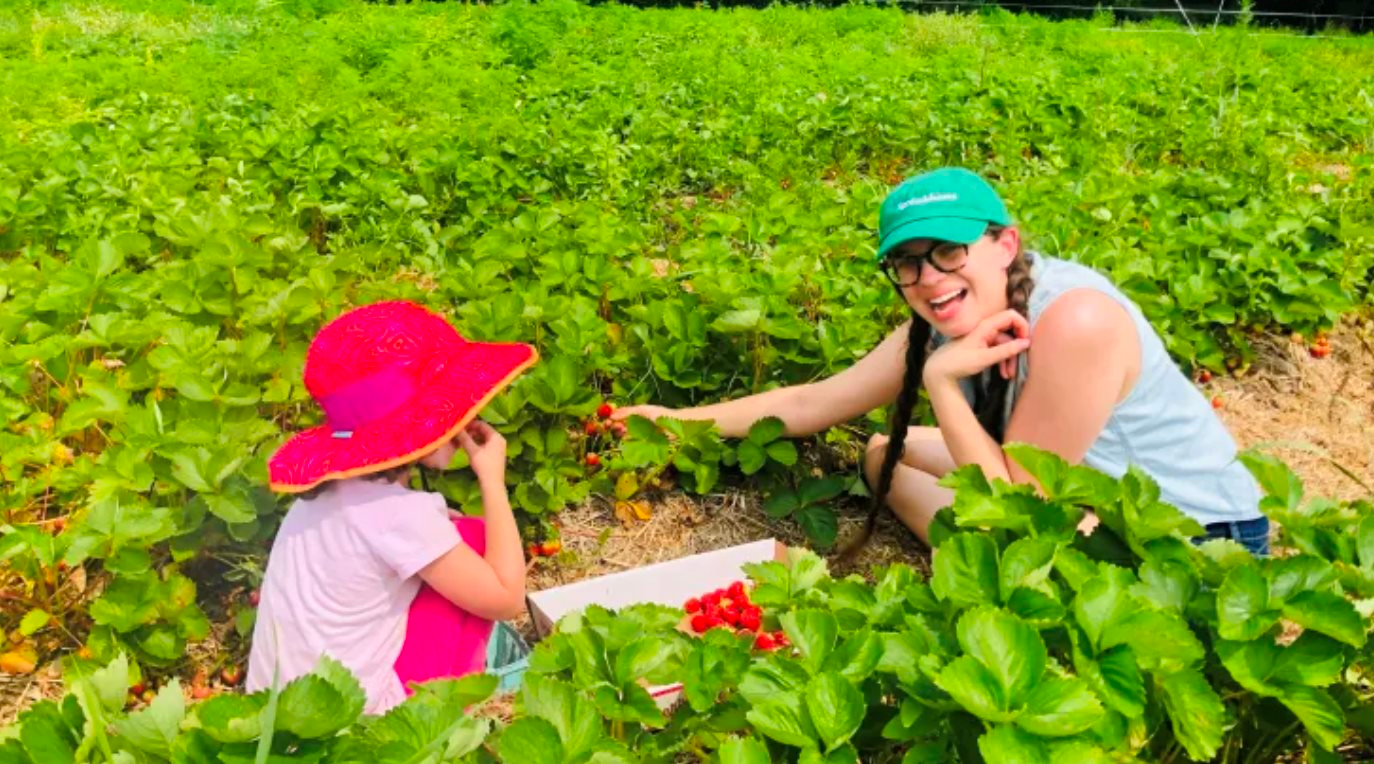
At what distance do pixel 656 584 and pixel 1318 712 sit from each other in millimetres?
1982

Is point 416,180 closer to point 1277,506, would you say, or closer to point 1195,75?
point 1277,506

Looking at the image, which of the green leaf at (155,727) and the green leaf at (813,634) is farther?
the green leaf at (813,634)

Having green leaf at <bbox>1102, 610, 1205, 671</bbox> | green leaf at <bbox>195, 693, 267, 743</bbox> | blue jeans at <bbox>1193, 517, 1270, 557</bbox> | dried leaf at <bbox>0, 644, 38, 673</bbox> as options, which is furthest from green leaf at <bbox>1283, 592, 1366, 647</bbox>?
dried leaf at <bbox>0, 644, 38, 673</bbox>

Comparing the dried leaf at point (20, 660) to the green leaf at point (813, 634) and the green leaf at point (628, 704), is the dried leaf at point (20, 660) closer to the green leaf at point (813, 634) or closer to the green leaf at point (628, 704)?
the green leaf at point (628, 704)

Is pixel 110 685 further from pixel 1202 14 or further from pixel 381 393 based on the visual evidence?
pixel 1202 14

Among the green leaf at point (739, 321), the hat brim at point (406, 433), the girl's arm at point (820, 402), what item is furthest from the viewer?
the green leaf at point (739, 321)

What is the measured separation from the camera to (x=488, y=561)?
2525 millimetres

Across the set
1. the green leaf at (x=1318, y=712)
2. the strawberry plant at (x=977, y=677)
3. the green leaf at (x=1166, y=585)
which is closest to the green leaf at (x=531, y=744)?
the strawberry plant at (x=977, y=677)

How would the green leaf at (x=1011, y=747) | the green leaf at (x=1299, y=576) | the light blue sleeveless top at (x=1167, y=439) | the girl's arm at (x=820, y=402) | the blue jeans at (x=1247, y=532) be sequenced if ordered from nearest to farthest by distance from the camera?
the green leaf at (x=1011, y=747) < the green leaf at (x=1299, y=576) < the light blue sleeveless top at (x=1167, y=439) < the blue jeans at (x=1247, y=532) < the girl's arm at (x=820, y=402)

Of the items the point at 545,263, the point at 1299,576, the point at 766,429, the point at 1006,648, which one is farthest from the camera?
the point at 545,263

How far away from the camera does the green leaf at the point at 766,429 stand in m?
3.39

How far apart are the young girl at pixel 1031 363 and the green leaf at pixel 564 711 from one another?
1.35 metres

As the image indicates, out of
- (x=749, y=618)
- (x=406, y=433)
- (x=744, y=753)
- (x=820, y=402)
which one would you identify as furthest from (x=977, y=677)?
(x=820, y=402)

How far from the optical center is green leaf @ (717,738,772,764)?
1.38m
